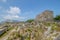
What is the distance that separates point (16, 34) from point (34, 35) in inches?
290

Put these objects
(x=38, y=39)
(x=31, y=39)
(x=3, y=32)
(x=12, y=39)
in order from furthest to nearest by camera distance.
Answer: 1. (x=3, y=32)
2. (x=12, y=39)
3. (x=31, y=39)
4. (x=38, y=39)

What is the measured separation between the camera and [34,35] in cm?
3072

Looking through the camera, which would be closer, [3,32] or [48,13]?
[3,32]

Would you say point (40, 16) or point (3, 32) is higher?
point (40, 16)

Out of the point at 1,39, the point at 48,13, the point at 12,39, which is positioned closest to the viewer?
the point at 12,39

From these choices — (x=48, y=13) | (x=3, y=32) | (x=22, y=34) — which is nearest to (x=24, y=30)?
(x=22, y=34)

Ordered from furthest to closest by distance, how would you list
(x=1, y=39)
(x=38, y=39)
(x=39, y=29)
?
(x=1, y=39) → (x=39, y=29) → (x=38, y=39)

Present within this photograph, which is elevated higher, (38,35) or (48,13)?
(48,13)

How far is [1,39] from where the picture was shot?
136ft

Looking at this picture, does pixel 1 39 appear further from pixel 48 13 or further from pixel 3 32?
pixel 48 13

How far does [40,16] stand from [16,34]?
135 ft

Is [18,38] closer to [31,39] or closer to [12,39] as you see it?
[12,39]

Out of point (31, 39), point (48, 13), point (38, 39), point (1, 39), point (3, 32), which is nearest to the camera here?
point (38, 39)

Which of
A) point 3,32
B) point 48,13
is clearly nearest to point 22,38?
point 3,32
